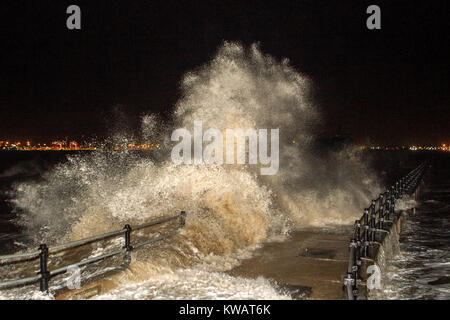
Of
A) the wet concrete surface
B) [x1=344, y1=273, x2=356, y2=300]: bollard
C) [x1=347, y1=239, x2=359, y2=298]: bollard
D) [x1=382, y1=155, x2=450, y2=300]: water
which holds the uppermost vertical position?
[x1=347, y1=239, x2=359, y2=298]: bollard

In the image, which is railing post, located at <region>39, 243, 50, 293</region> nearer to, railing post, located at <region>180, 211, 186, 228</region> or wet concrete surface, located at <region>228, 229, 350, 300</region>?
wet concrete surface, located at <region>228, 229, 350, 300</region>

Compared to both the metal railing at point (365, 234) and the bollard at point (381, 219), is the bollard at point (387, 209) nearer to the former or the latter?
the metal railing at point (365, 234)

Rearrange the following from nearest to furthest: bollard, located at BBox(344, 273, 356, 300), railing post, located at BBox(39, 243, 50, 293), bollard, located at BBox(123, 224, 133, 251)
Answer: bollard, located at BBox(344, 273, 356, 300) < railing post, located at BBox(39, 243, 50, 293) < bollard, located at BBox(123, 224, 133, 251)

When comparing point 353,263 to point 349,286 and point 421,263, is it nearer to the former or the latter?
point 349,286

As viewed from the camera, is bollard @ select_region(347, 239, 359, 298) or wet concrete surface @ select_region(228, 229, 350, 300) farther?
wet concrete surface @ select_region(228, 229, 350, 300)

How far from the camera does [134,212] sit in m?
12.0

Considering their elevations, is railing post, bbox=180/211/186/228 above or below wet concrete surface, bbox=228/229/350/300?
above

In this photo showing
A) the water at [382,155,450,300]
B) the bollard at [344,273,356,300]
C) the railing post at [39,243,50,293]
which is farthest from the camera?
the water at [382,155,450,300]

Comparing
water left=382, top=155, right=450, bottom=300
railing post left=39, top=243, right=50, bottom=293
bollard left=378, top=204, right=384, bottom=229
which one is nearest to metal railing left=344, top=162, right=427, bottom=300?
bollard left=378, top=204, right=384, bottom=229

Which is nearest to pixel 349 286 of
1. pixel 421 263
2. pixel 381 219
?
pixel 421 263

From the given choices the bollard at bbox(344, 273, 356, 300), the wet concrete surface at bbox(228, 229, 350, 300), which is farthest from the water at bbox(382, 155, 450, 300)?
the bollard at bbox(344, 273, 356, 300)

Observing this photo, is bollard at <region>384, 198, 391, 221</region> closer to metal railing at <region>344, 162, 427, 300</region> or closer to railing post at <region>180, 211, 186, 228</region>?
metal railing at <region>344, 162, 427, 300</region>
